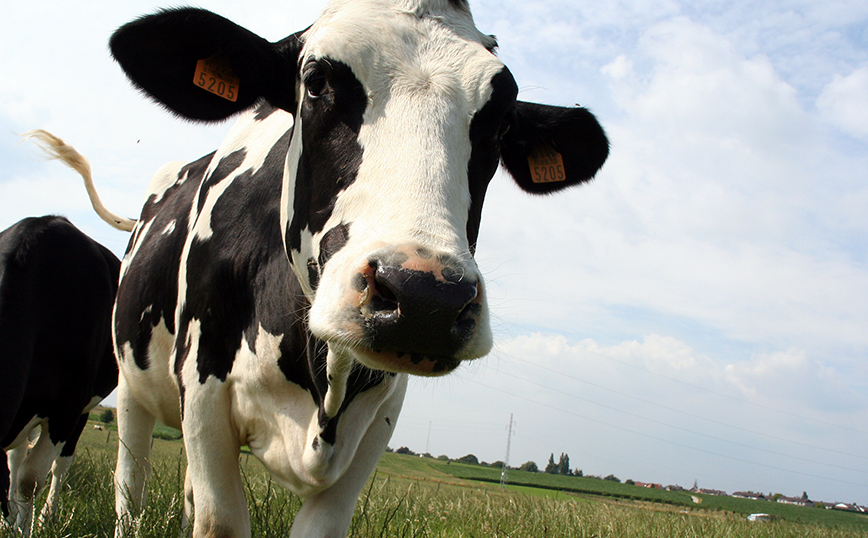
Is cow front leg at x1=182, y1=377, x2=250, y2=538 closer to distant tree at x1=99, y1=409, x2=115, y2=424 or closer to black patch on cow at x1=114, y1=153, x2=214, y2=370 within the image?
black patch on cow at x1=114, y1=153, x2=214, y2=370

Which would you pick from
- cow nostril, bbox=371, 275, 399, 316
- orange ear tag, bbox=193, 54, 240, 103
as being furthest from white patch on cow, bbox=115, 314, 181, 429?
cow nostril, bbox=371, 275, 399, 316

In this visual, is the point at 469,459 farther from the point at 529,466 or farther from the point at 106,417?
the point at 106,417

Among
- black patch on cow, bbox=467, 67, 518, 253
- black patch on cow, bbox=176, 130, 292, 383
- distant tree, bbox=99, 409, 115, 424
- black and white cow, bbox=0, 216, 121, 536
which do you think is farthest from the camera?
distant tree, bbox=99, 409, 115, 424

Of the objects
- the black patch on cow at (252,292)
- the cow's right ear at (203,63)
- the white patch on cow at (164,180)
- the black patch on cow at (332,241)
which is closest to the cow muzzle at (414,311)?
the black patch on cow at (332,241)

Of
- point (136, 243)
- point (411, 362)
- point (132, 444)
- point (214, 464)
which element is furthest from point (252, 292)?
point (136, 243)

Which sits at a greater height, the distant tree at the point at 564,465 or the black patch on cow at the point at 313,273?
the black patch on cow at the point at 313,273

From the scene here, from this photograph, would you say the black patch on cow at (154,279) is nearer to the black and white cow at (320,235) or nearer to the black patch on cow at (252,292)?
the black and white cow at (320,235)

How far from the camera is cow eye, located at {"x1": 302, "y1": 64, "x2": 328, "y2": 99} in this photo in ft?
8.25

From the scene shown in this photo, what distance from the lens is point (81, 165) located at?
6570mm

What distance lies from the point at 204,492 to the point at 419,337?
1929 millimetres

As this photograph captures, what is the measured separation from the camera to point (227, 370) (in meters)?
3.14

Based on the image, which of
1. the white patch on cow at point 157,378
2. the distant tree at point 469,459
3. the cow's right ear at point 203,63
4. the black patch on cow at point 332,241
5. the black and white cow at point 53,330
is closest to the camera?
the black patch on cow at point 332,241

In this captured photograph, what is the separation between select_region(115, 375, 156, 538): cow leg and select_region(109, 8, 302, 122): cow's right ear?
234 cm

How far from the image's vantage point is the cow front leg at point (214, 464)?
3.01 metres
